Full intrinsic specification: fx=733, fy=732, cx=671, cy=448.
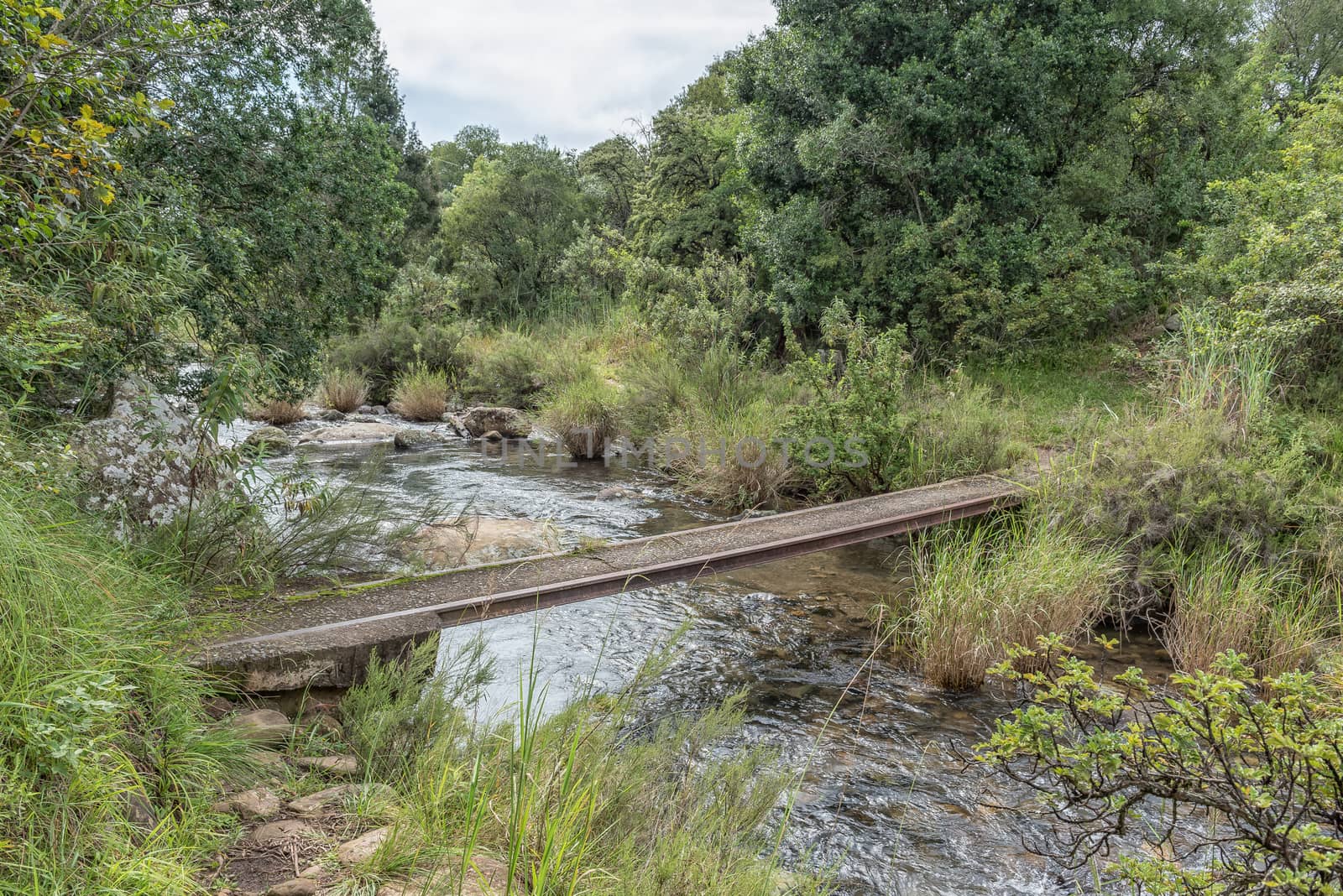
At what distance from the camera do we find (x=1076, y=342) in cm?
1095

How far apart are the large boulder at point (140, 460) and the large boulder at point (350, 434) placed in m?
6.71

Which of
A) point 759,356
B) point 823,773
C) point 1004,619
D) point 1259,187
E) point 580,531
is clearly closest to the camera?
point 823,773

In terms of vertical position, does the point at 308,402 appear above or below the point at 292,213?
below

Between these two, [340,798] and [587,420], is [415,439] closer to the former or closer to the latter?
[587,420]

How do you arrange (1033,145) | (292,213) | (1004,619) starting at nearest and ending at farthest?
1. (1004,619)
2. (292,213)
3. (1033,145)

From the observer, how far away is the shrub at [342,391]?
44.3 ft

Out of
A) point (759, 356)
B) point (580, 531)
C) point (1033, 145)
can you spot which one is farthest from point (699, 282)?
point (580, 531)

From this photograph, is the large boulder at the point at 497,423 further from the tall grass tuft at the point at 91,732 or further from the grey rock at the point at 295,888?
the grey rock at the point at 295,888

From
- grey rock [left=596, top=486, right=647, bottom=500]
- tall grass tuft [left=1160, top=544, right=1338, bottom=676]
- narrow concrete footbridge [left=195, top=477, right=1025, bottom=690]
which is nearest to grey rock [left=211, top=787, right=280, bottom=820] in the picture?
narrow concrete footbridge [left=195, top=477, right=1025, bottom=690]

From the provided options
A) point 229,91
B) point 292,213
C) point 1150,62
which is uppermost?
point 1150,62

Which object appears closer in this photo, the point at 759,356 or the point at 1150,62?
the point at 759,356

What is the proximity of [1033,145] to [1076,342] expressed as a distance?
9.73ft

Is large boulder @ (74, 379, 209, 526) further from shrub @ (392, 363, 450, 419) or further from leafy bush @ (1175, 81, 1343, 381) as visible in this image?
shrub @ (392, 363, 450, 419)

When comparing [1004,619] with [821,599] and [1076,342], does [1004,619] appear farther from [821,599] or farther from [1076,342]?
[1076,342]
